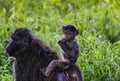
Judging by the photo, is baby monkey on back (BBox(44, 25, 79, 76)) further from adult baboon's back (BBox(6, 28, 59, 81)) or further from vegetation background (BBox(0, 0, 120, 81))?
vegetation background (BBox(0, 0, 120, 81))

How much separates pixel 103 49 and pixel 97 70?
0.47 metres

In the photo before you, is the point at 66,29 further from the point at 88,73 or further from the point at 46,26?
the point at 46,26

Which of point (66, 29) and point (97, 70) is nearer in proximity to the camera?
point (66, 29)

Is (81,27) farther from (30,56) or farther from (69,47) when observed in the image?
(30,56)

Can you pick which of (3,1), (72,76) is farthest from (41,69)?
(3,1)

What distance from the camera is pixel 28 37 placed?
4.50 metres

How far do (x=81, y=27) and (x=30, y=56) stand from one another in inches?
147

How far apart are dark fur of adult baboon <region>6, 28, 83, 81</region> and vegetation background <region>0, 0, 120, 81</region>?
5.79ft

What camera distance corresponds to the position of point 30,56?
4613mm

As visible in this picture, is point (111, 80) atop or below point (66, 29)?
below

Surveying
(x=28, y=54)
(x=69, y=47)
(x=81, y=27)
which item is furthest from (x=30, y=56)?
(x=81, y=27)

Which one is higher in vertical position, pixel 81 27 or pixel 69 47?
pixel 69 47

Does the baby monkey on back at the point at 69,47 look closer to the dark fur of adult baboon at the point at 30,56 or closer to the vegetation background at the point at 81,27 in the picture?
the dark fur of adult baboon at the point at 30,56

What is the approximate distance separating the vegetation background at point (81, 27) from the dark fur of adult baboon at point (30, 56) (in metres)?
1.77
